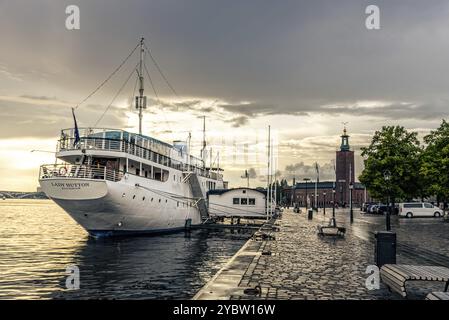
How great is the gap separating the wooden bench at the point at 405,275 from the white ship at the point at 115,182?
23.2 meters

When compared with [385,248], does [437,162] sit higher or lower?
higher

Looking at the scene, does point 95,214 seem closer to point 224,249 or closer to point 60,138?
point 60,138

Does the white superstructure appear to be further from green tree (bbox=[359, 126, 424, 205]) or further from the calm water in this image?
green tree (bbox=[359, 126, 424, 205])

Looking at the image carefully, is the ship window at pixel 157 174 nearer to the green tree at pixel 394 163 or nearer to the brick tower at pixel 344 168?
the green tree at pixel 394 163

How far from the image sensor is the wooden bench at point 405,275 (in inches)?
347

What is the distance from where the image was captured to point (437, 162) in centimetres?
4888

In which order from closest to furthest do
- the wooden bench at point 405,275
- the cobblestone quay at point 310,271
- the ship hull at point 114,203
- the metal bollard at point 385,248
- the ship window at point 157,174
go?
the wooden bench at point 405,275 → the cobblestone quay at point 310,271 → the metal bollard at point 385,248 → the ship hull at point 114,203 → the ship window at point 157,174

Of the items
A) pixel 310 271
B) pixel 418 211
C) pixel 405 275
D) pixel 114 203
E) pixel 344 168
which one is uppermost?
pixel 344 168

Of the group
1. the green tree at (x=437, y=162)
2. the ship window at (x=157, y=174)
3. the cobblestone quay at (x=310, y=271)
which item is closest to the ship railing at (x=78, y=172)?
the ship window at (x=157, y=174)

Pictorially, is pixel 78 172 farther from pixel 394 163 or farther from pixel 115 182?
pixel 394 163

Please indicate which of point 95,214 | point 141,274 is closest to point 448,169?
point 95,214

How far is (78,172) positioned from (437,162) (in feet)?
129

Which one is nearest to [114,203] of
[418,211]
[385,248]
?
[385,248]
